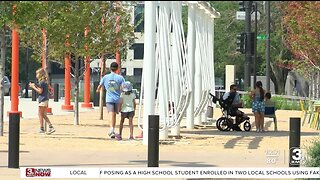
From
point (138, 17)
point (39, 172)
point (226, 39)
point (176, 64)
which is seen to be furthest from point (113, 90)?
point (226, 39)

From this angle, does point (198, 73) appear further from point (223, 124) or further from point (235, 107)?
point (235, 107)

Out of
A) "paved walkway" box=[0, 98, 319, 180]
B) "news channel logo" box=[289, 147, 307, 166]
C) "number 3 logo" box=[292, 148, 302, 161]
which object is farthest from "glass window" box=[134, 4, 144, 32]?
"number 3 logo" box=[292, 148, 302, 161]

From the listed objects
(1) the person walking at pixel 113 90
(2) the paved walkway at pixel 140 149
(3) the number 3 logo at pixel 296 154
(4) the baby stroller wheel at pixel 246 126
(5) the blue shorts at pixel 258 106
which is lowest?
(2) the paved walkway at pixel 140 149

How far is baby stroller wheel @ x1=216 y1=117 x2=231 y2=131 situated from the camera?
2620 cm

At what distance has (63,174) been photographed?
10.5m

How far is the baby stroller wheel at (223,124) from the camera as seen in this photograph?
2620 centimetres

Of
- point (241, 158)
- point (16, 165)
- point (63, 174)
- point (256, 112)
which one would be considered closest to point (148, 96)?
point (241, 158)

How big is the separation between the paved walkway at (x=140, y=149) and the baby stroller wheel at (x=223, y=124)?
0.31 metres

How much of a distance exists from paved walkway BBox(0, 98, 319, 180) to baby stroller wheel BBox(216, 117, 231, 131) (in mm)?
310

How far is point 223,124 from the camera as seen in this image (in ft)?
86.3

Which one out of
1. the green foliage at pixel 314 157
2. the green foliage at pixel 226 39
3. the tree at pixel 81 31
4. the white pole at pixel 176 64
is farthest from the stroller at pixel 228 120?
the green foliage at pixel 314 157

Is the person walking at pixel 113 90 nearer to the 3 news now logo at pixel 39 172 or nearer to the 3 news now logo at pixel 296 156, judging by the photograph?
the 3 news now logo at pixel 296 156

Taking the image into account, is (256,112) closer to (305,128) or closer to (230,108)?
(230,108)

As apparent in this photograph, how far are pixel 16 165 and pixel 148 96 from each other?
517 cm
